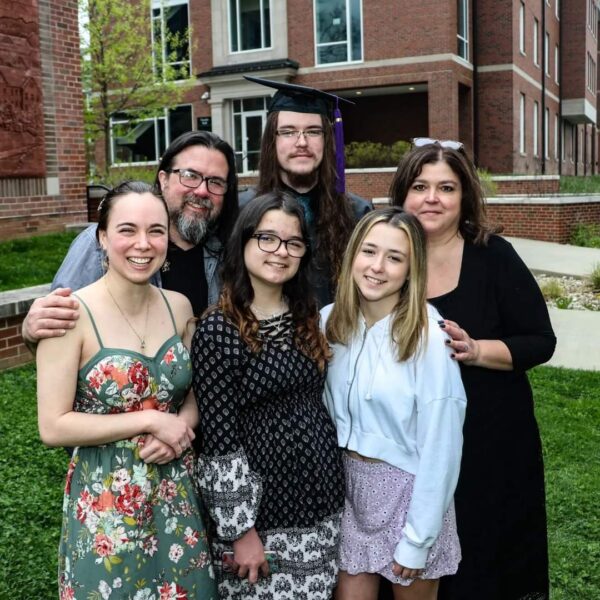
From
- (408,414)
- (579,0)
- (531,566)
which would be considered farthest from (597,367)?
(579,0)

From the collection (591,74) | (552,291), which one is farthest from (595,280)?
(591,74)

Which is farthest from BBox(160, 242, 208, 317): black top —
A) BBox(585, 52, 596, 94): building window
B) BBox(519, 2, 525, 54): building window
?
BBox(585, 52, 596, 94): building window

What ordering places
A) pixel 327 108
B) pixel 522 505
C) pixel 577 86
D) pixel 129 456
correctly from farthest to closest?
pixel 577 86, pixel 327 108, pixel 522 505, pixel 129 456

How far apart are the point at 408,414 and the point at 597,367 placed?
5.76 meters

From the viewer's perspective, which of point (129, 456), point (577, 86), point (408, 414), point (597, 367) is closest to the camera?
point (129, 456)

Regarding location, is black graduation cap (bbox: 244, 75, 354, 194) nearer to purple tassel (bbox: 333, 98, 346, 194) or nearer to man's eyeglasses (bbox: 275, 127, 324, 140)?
purple tassel (bbox: 333, 98, 346, 194)

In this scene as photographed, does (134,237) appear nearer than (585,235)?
Yes

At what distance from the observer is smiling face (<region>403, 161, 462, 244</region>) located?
105 inches

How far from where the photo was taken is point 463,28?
2420 centimetres

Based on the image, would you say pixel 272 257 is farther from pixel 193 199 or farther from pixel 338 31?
→ pixel 338 31

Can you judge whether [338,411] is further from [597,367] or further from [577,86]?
[577,86]

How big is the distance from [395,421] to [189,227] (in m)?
1.11

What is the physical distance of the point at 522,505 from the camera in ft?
9.12

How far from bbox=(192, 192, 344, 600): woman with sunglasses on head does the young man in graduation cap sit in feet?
2.78
